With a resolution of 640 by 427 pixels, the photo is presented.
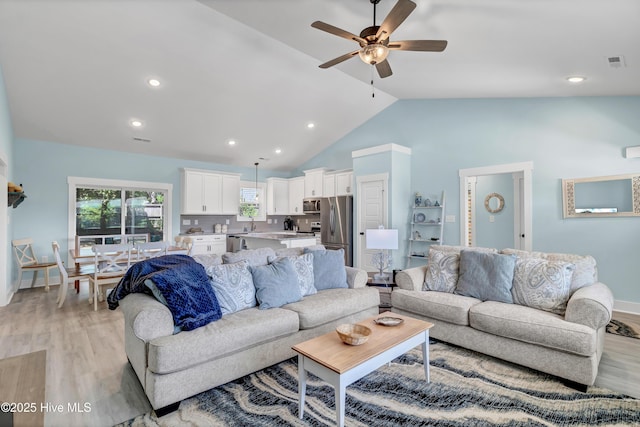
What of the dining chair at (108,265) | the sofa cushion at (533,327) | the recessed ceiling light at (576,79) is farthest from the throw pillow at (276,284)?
the recessed ceiling light at (576,79)

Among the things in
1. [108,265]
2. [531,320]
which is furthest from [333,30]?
[108,265]

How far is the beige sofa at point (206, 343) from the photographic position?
2.00 metres

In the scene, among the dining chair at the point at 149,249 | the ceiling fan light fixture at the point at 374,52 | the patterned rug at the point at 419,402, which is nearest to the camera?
the patterned rug at the point at 419,402

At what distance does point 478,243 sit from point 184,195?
6.42 metres

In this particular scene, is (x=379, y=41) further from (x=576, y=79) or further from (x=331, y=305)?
(x=576, y=79)

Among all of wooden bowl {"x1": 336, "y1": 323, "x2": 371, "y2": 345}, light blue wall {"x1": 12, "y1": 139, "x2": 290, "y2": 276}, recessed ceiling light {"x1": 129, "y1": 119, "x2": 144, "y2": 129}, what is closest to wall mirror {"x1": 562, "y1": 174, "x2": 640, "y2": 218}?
wooden bowl {"x1": 336, "y1": 323, "x2": 371, "y2": 345}

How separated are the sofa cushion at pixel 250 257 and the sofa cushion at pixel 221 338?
0.55 m

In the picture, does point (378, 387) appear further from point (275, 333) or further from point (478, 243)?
point (478, 243)

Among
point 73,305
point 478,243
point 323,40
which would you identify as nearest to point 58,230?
point 73,305

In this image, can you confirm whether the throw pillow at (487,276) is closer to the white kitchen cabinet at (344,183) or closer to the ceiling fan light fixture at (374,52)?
the ceiling fan light fixture at (374,52)

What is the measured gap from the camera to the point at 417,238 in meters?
5.73

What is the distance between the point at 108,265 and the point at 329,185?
451cm

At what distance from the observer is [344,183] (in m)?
6.89

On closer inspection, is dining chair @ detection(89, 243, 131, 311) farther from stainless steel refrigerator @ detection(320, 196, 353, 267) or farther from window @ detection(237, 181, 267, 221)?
stainless steel refrigerator @ detection(320, 196, 353, 267)
